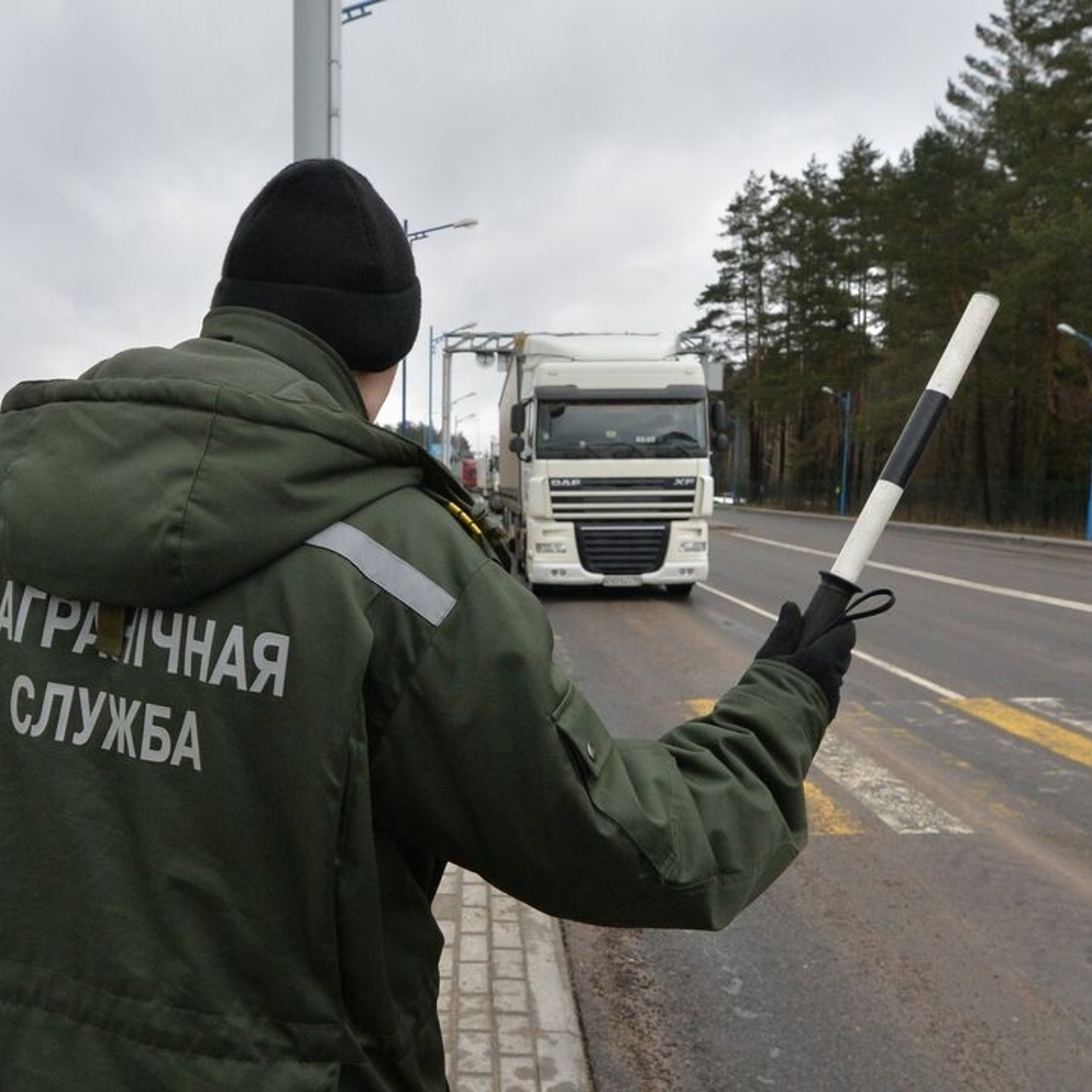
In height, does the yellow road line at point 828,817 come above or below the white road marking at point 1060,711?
below

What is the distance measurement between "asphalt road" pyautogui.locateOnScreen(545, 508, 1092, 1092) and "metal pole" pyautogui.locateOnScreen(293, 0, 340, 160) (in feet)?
13.1

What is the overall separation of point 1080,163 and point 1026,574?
1907cm

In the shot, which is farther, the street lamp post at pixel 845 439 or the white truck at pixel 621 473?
the street lamp post at pixel 845 439

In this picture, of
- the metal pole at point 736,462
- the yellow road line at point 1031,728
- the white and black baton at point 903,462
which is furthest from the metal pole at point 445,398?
the metal pole at point 736,462

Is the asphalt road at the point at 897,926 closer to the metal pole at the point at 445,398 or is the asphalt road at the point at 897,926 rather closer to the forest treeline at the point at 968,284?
the forest treeline at the point at 968,284

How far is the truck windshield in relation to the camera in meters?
15.5

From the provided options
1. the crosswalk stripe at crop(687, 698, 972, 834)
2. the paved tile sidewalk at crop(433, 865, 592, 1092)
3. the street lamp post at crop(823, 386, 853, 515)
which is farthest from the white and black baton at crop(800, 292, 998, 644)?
the street lamp post at crop(823, 386, 853, 515)

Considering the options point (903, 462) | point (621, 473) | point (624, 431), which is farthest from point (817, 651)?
point (624, 431)

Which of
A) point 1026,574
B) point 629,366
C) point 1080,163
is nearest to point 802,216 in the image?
point 1080,163

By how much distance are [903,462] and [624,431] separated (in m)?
13.9

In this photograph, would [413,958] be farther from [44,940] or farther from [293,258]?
[293,258]

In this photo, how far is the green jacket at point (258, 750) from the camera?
46.4 inches

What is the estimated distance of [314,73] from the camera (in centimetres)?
574

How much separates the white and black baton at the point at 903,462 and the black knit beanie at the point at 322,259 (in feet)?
2.39
